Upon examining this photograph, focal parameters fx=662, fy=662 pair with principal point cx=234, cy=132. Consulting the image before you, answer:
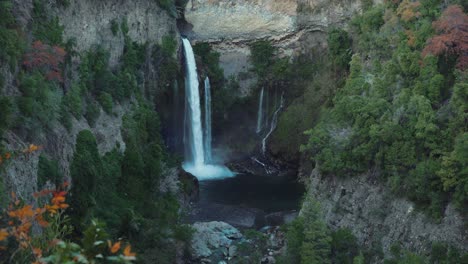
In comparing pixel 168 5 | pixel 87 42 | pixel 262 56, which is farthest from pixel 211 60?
pixel 87 42

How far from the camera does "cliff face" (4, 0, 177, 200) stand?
750 inches

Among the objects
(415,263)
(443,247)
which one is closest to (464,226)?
(443,247)

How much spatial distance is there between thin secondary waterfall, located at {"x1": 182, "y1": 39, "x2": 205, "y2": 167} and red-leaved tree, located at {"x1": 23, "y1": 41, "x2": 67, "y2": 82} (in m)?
17.6

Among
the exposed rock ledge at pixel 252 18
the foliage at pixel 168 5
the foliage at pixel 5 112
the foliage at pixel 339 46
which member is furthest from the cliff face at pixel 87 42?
the foliage at pixel 339 46

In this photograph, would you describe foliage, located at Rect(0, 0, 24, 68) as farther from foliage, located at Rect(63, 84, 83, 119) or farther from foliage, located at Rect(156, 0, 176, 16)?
foliage, located at Rect(156, 0, 176, 16)

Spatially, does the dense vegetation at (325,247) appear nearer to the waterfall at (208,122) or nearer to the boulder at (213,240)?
the boulder at (213,240)

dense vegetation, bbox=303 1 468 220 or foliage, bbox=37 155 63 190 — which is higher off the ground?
dense vegetation, bbox=303 1 468 220

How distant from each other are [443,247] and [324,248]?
3909 millimetres

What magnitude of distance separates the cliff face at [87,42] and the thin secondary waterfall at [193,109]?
6.96ft

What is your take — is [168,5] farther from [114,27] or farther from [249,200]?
[249,200]

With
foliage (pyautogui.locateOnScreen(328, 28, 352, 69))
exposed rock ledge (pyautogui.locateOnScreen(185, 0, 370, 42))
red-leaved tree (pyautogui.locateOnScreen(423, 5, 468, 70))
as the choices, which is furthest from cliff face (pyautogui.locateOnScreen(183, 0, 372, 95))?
red-leaved tree (pyautogui.locateOnScreen(423, 5, 468, 70))

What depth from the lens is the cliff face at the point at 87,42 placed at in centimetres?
1905

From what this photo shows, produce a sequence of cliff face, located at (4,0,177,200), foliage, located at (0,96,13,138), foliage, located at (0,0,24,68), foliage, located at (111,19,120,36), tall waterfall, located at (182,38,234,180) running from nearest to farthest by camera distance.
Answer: foliage, located at (0,96,13,138) → cliff face, located at (4,0,177,200) → foliage, located at (0,0,24,68) → foliage, located at (111,19,120,36) → tall waterfall, located at (182,38,234,180)

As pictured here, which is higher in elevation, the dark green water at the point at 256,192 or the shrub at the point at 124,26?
the shrub at the point at 124,26
